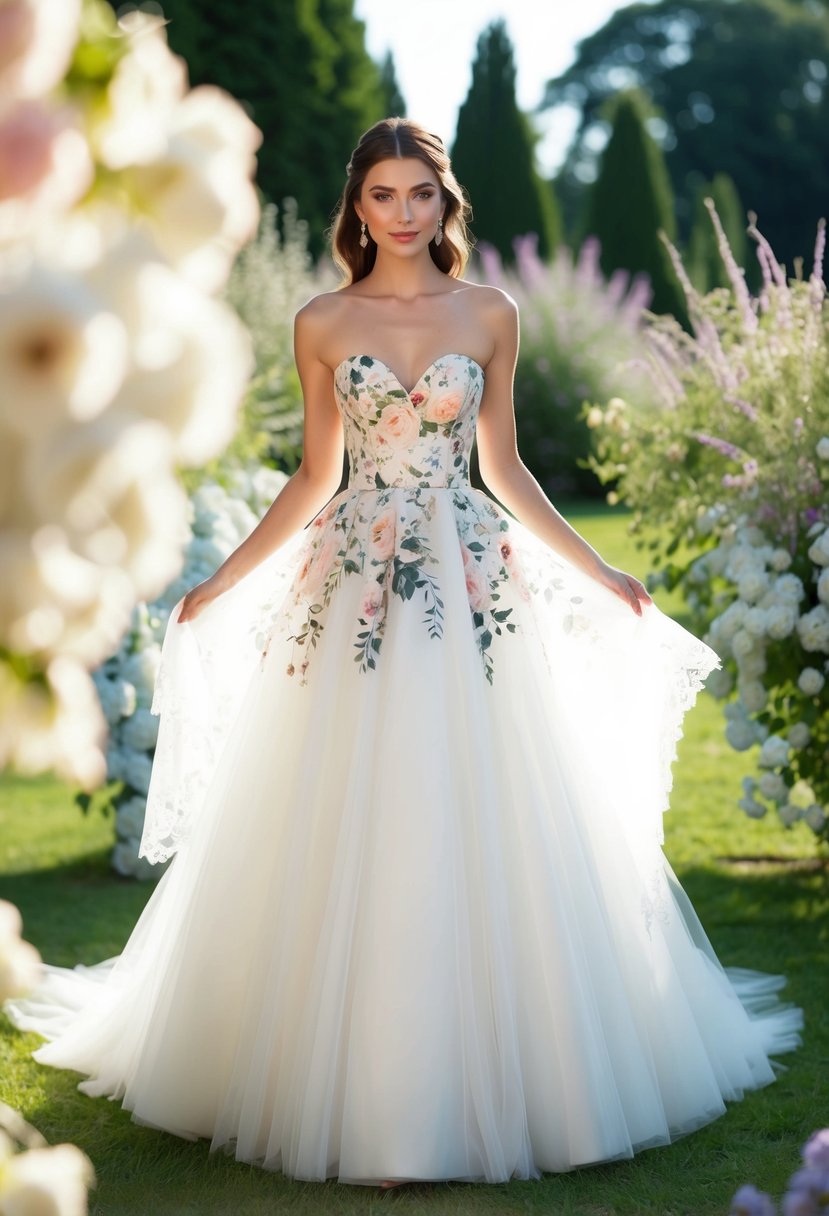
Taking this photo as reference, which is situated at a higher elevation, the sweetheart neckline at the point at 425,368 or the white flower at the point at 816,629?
the sweetheart neckline at the point at 425,368

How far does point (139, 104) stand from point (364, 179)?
280 cm

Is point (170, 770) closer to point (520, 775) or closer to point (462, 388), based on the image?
point (520, 775)

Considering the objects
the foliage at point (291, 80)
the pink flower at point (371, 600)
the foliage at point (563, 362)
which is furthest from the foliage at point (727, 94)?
the pink flower at point (371, 600)

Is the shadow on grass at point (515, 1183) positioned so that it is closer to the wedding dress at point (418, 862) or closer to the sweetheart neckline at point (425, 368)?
the wedding dress at point (418, 862)

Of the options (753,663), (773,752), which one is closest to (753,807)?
(773,752)

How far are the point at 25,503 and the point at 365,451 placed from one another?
2.73 m

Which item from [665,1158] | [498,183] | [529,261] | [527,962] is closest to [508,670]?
[527,962]

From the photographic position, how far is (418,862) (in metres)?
2.97

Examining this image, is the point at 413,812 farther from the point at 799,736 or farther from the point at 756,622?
the point at 799,736

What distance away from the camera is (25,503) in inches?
29.0

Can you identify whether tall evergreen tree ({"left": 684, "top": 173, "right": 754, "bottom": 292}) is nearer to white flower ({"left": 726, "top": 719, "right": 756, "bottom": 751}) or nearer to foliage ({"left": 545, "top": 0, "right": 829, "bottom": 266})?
foliage ({"left": 545, "top": 0, "right": 829, "bottom": 266})

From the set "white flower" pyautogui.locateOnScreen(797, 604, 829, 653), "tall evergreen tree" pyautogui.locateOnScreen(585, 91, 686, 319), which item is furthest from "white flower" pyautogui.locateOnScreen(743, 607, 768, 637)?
"tall evergreen tree" pyautogui.locateOnScreen(585, 91, 686, 319)

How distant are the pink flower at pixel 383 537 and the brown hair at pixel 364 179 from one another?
2.26 feet

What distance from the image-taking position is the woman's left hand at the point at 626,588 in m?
3.52
